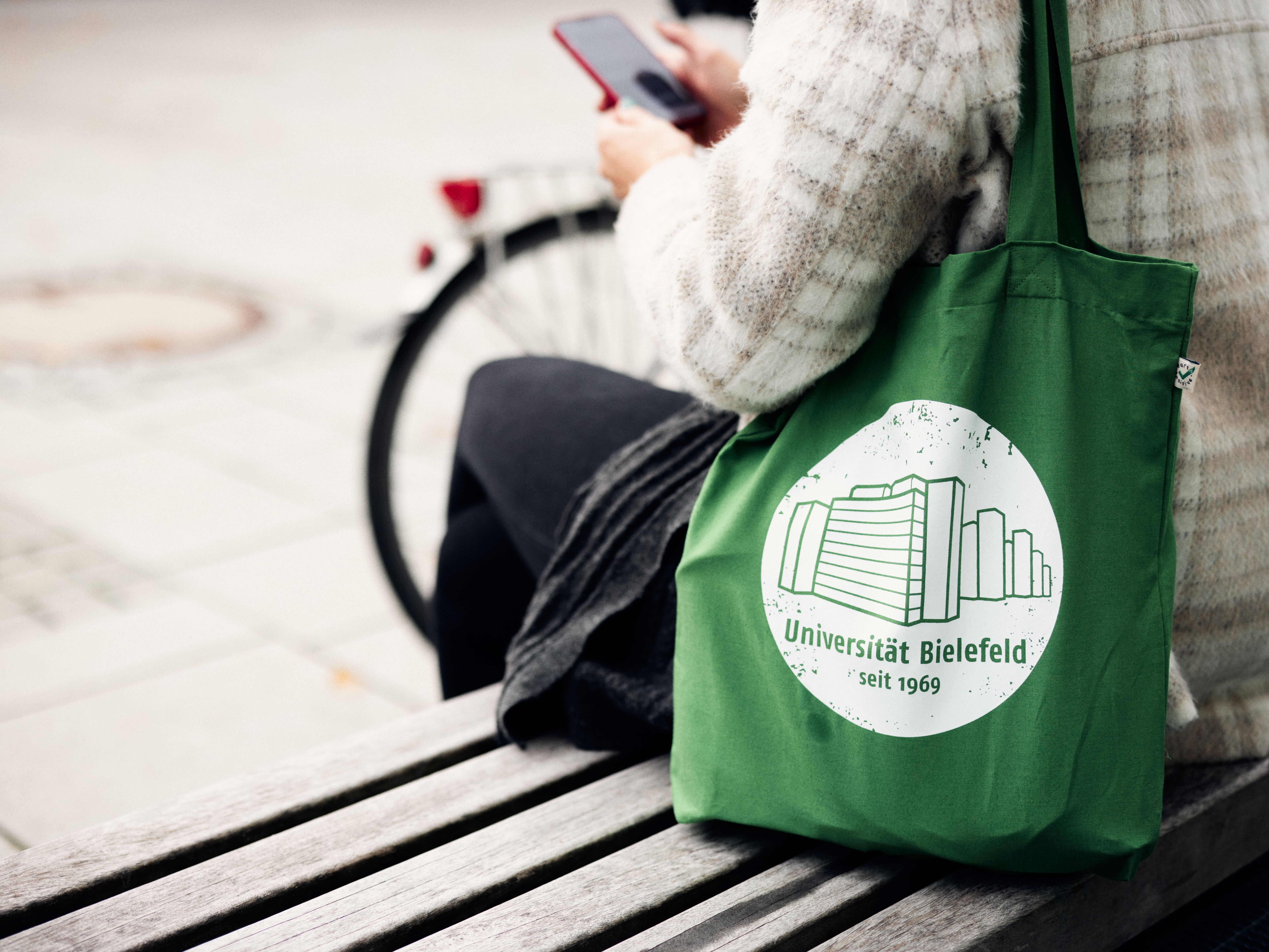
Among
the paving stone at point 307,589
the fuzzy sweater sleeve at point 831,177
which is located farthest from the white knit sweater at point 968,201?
the paving stone at point 307,589

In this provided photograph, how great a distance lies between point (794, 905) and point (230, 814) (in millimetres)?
640

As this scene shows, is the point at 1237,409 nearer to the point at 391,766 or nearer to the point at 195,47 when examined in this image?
the point at 391,766

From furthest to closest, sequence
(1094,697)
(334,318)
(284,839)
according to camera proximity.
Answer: (334,318) → (284,839) → (1094,697)

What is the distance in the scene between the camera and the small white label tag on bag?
3.79ft

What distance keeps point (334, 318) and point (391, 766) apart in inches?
161

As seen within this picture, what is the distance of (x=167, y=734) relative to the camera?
2627 millimetres

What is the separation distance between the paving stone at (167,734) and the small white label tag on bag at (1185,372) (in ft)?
5.71

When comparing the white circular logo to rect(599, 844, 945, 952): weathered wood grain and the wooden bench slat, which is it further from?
the wooden bench slat

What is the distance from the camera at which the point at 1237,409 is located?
4.40 ft

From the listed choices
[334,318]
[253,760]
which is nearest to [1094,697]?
[253,760]

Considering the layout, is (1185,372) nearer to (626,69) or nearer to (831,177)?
(831,177)

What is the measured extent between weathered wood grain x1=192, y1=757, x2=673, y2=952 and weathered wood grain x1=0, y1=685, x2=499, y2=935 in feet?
0.36

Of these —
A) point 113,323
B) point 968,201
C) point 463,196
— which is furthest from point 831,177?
point 113,323

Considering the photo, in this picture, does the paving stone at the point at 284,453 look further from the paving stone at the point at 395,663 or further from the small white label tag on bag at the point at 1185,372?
the small white label tag on bag at the point at 1185,372
